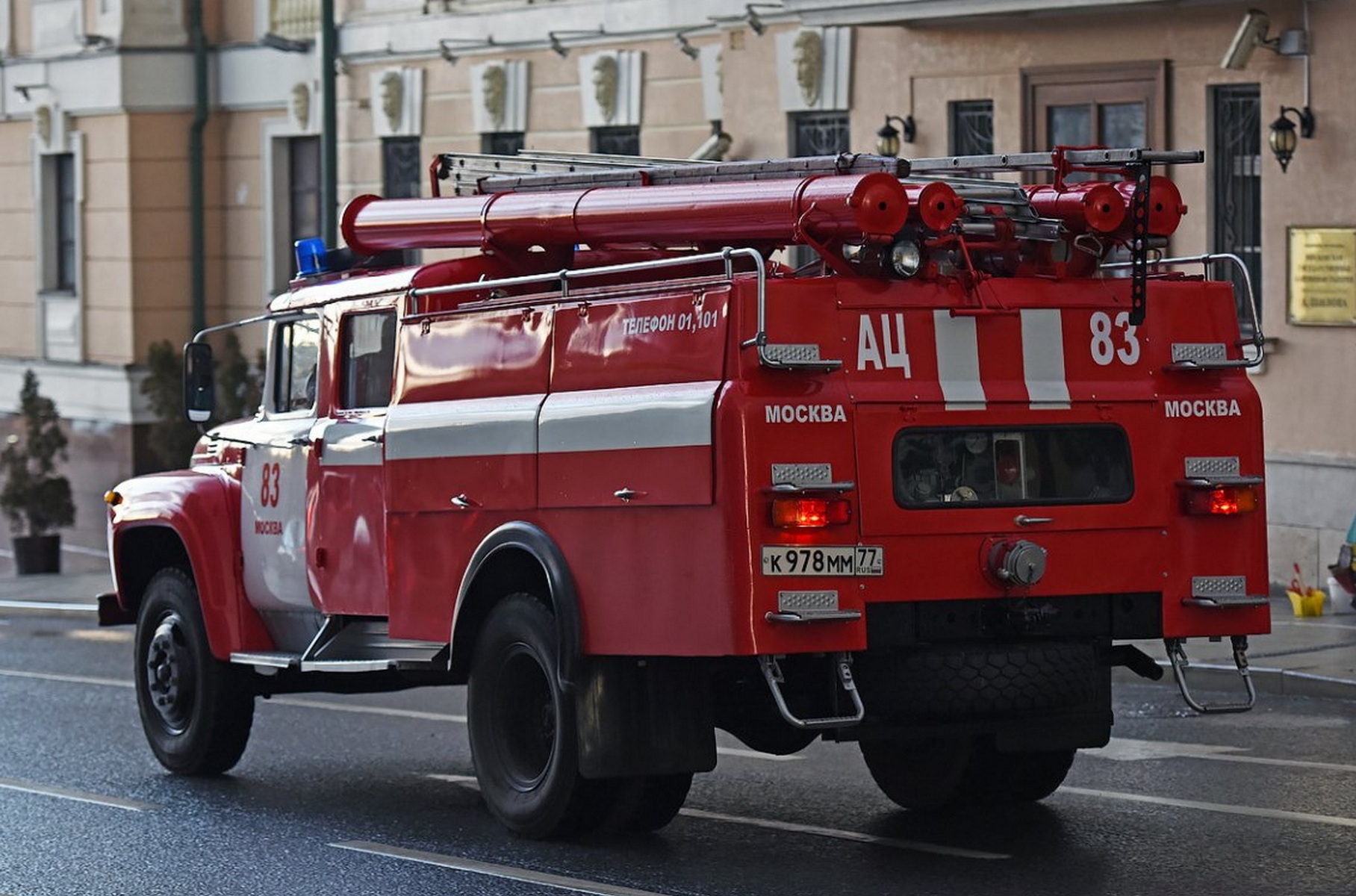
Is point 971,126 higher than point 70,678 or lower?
higher

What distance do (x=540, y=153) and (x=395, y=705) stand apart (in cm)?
416

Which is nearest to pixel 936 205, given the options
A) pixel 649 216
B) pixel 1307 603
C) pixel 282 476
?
pixel 649 216

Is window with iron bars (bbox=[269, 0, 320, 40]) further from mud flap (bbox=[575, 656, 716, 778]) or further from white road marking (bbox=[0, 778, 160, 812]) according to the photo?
mud flap (bbox=[575, 656, 716, 778])

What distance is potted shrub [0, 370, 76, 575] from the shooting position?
1042 inches

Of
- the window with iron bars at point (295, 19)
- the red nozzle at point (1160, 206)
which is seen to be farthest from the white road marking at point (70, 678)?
the window with iron bars at point (295, 19)

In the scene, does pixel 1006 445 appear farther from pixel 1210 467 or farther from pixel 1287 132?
pixel 1287 132

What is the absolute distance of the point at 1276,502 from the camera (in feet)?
59.8

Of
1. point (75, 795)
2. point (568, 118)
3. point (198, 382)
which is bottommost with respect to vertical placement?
point (75, 795)

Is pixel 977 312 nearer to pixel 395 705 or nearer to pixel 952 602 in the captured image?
pixel 952 602

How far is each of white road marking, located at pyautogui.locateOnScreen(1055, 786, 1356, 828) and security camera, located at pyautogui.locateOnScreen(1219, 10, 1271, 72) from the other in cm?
864

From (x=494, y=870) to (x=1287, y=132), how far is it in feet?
34.6

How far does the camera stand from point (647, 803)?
9.44 m

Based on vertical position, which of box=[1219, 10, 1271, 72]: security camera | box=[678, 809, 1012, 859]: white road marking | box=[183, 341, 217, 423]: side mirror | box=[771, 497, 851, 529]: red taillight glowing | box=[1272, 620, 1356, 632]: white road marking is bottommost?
box=[678, 809, 1012, 859]: white road marking

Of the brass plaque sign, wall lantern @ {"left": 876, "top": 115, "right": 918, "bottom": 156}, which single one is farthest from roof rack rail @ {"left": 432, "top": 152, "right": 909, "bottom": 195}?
wall lantern @ {"left": 876, "top": 115, "right": 918, "bottom": 156}
